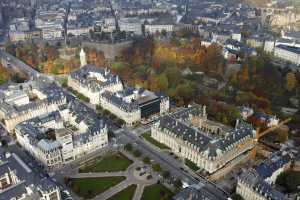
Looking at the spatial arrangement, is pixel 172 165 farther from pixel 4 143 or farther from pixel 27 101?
pixel 27 101

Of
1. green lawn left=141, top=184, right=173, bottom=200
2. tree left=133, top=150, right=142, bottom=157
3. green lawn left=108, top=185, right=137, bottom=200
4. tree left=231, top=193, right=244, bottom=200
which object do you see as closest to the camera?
tree left=231, top=193, right=244, bottom=200

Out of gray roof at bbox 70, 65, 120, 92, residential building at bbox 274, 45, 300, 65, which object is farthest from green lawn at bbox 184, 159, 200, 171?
residential building at bbox 274, 45, 300, 65

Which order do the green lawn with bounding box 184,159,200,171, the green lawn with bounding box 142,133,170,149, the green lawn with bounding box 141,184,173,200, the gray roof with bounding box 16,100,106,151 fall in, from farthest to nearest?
1. the green lawn with bounding box 142,133,170,149
2. the gray roof with bounding box 16,100,106,151
3. the green lawn with bounding box 184,159,200,171
4. the green lawn with bounding box 141,184,173,200

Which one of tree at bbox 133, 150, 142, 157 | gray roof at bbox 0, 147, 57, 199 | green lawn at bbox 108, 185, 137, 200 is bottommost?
green lawn at bbox 108, 185, 137, 200

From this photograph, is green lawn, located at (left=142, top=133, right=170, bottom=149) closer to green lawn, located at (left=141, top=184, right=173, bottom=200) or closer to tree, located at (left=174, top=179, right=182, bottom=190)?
tree, located at (left=174, top=179, right=182, bottom=190)

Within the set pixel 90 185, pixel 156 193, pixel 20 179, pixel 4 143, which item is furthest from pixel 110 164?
pixel 4 143

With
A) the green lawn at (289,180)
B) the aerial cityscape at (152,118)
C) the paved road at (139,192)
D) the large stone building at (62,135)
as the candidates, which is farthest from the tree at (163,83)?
the green lawn at (289,180)

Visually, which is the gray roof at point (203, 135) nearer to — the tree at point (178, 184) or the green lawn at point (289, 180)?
the tree at point (178, 184)

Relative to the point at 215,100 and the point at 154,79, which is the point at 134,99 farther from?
the point at 215,100
